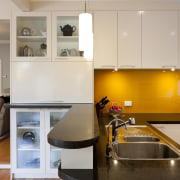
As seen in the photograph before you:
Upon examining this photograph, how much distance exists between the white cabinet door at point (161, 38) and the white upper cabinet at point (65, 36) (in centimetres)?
96

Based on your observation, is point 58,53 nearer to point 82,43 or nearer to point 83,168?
point 82,43

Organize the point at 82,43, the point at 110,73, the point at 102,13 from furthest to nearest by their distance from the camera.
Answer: the point at 110,73 < the point at 102,13 < the point at 82,43

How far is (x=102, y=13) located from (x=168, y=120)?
5.72ft

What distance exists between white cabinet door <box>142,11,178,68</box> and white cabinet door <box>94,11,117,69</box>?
1.41ft

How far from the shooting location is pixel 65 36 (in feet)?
9.53

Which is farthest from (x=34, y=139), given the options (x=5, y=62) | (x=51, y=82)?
(x=5, y=62)

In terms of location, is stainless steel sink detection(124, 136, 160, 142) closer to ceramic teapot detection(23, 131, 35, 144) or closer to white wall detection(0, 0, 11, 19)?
ceramic teapot detection(23, 131, 35, 144)

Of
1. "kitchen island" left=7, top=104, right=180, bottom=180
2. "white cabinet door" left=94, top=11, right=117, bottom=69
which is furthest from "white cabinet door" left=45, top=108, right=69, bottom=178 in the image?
"kitchen island" left=7, top=104, right=180, bottom=180

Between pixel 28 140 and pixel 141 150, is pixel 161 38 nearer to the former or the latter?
pixel 141 150

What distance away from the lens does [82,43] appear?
1.51 meters

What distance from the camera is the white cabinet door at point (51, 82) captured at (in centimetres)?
286

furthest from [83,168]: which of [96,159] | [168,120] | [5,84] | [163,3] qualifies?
[5,84]

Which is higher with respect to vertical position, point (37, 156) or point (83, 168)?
point (83, 168)

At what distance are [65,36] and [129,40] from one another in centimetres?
93
